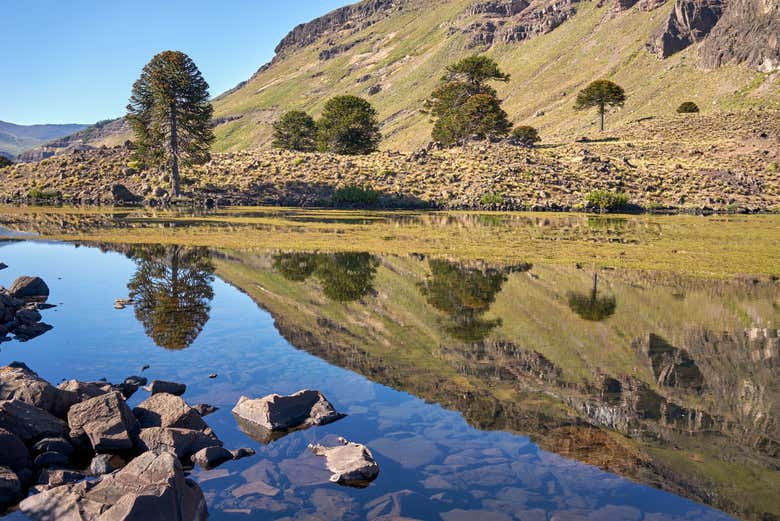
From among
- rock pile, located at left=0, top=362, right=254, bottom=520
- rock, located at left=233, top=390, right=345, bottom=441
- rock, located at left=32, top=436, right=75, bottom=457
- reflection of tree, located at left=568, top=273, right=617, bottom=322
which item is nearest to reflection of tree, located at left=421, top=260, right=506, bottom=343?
reflection of tree, located at left=568, top=273, right=617, bottom=322

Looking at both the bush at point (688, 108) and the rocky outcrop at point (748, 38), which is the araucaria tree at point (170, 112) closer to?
the bush at point (688, 108)

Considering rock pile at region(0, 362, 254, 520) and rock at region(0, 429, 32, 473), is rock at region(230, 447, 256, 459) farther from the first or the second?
rock at region(0, 429, 32, 473)

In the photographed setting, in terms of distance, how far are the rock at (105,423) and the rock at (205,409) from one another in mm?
1017

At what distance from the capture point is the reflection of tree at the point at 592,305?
15133 mm

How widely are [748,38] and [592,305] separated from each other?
375ft

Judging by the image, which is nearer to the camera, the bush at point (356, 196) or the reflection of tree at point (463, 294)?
the reflection of tree at point (463, 294)

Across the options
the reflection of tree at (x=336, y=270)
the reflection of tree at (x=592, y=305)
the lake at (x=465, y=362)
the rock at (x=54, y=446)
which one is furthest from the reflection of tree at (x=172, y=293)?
the reflection of tree at (x=592, y=305)

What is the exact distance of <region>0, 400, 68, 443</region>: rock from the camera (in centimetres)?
777

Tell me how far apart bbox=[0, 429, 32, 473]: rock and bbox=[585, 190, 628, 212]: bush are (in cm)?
5258

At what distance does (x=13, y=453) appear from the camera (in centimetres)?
735

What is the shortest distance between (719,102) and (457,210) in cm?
6536

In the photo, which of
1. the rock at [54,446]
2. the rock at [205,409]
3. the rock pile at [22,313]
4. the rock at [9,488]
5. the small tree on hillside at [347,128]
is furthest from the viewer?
the small tree on hillside at [347,128]

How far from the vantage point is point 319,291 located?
17781mm

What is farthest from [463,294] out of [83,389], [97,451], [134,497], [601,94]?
[601,94]
